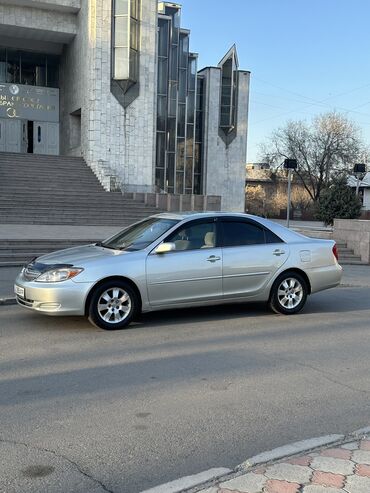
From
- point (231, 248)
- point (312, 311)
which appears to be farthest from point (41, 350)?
point (312, 311)

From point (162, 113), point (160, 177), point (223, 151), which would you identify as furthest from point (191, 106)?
point (160, 177)

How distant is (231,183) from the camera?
36.6 m

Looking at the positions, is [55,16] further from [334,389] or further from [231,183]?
[334,389]

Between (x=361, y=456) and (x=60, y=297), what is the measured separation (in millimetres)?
4333

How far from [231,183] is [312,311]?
28320 millimetres

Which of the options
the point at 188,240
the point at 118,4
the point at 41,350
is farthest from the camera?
the point at 118,4

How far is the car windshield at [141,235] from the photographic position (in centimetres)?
749

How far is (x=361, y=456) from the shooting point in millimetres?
3441

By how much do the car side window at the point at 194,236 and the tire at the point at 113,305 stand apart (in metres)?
0.97

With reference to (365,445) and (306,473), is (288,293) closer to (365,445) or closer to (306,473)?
(365,445)

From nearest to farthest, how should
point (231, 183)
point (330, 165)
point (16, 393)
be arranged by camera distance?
point (16, 393)
point (231, 183)
point (330, 165)

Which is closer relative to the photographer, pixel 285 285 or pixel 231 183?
pixel 285 285

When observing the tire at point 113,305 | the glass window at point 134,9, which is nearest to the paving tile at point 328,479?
the tire at point 113,305

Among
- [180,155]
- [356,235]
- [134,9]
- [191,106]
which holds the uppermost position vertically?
[134,9]
